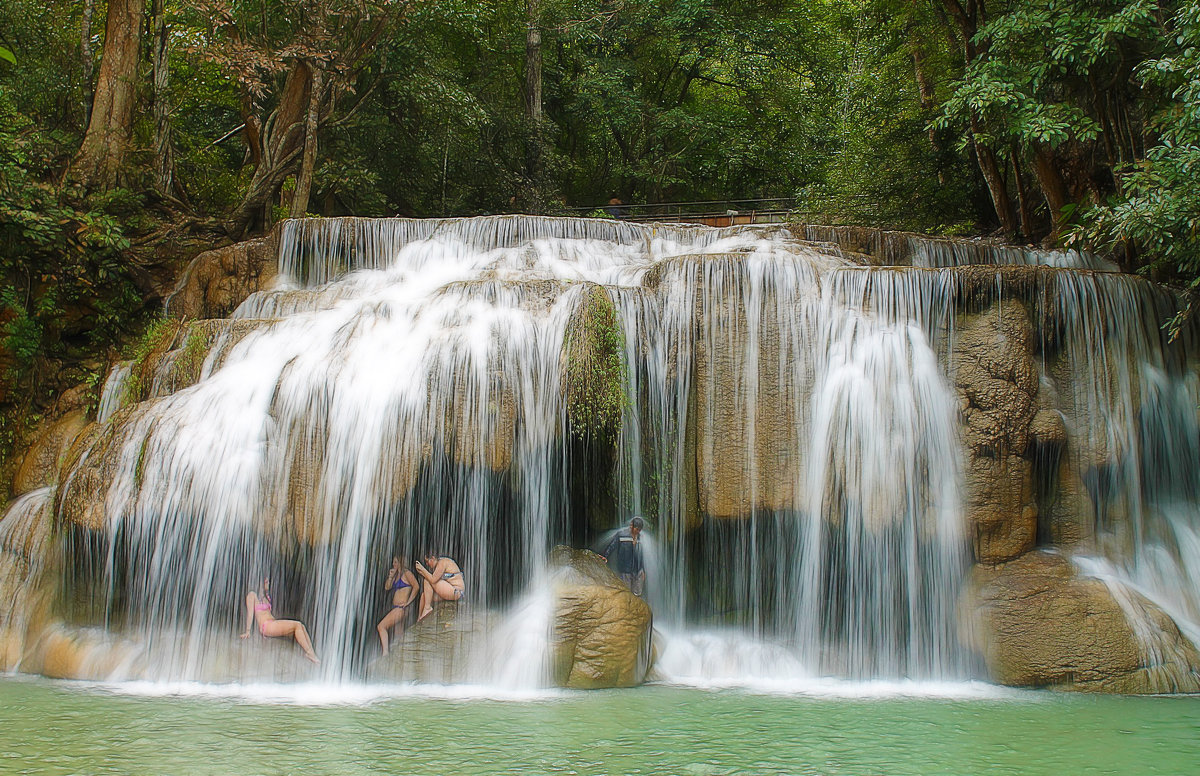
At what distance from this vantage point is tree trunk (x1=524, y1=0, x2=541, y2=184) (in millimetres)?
23906

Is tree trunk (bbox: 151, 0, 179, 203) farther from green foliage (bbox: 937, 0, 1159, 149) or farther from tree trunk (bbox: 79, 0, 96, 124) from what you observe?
green foliage (bbox: 937, 0, 1159, 149)

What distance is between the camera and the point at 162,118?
16.2 meters

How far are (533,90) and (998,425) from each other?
18.2 m

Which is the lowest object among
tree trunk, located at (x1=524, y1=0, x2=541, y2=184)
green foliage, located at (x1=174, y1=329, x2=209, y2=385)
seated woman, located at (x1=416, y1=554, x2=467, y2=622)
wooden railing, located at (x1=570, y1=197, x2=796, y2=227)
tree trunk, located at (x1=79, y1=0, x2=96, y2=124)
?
seated woman, located at (x1=416, y1=554, x2=467, y2=622)

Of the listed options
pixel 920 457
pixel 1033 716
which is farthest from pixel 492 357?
pixel 1033 716

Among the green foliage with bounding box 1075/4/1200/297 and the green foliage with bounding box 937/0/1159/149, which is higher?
the green foliage with bounding box 937/0/1159/149

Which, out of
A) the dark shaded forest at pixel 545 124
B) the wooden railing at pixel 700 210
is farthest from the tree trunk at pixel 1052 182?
the wooden railing at pixel 700 210

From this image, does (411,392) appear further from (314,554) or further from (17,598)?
(17,598)

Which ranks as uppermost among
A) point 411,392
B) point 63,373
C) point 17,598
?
point 63,373

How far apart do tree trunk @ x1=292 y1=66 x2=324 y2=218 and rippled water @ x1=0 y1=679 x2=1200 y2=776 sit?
10010mm

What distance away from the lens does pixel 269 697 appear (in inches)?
285

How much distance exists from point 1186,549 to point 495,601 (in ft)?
23.7

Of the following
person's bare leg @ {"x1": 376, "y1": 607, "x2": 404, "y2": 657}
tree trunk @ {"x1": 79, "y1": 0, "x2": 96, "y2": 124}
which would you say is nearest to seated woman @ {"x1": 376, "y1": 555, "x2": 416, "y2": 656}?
person's bare leg @ {"x1": 376, "y1": 607, "x2": 404, "y2": 657}

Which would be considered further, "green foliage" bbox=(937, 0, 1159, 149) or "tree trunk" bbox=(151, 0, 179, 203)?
"tree trunk" bbox=(151, 0, 179, 203)
